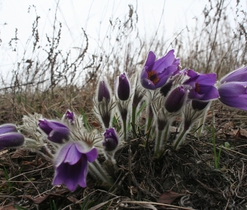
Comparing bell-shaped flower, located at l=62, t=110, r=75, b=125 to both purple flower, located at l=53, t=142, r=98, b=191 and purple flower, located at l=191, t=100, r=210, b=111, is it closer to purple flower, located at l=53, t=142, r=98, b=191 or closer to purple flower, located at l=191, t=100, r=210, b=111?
purple flower, located at l=53, t=142, r=98, b=191

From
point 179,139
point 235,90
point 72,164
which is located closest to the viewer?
point 72,164

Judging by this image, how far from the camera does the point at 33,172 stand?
1613 millimetres

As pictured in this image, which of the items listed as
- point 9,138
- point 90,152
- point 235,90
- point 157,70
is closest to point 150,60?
point 157,70

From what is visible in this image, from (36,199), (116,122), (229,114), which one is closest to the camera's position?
(36,199)

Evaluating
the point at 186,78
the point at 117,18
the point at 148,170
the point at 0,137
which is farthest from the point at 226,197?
the point at 117,18

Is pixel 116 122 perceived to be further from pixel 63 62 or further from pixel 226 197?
pixel 63 62

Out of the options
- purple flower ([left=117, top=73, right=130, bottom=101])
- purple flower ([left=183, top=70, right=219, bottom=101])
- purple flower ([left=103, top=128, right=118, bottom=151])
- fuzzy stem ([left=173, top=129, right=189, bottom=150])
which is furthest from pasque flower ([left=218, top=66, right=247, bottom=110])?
purple flower ([left=103, top=128, right=118, bottom=151])

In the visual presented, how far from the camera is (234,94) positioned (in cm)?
130

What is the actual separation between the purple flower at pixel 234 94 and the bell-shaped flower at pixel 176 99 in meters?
0.25

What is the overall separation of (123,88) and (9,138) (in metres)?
0.51

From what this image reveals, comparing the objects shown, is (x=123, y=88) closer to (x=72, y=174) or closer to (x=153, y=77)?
(x=153, y=77)

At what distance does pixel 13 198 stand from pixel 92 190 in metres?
0.40

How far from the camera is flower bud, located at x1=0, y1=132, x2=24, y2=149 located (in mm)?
1237

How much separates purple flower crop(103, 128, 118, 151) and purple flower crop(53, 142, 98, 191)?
0.35 feet
